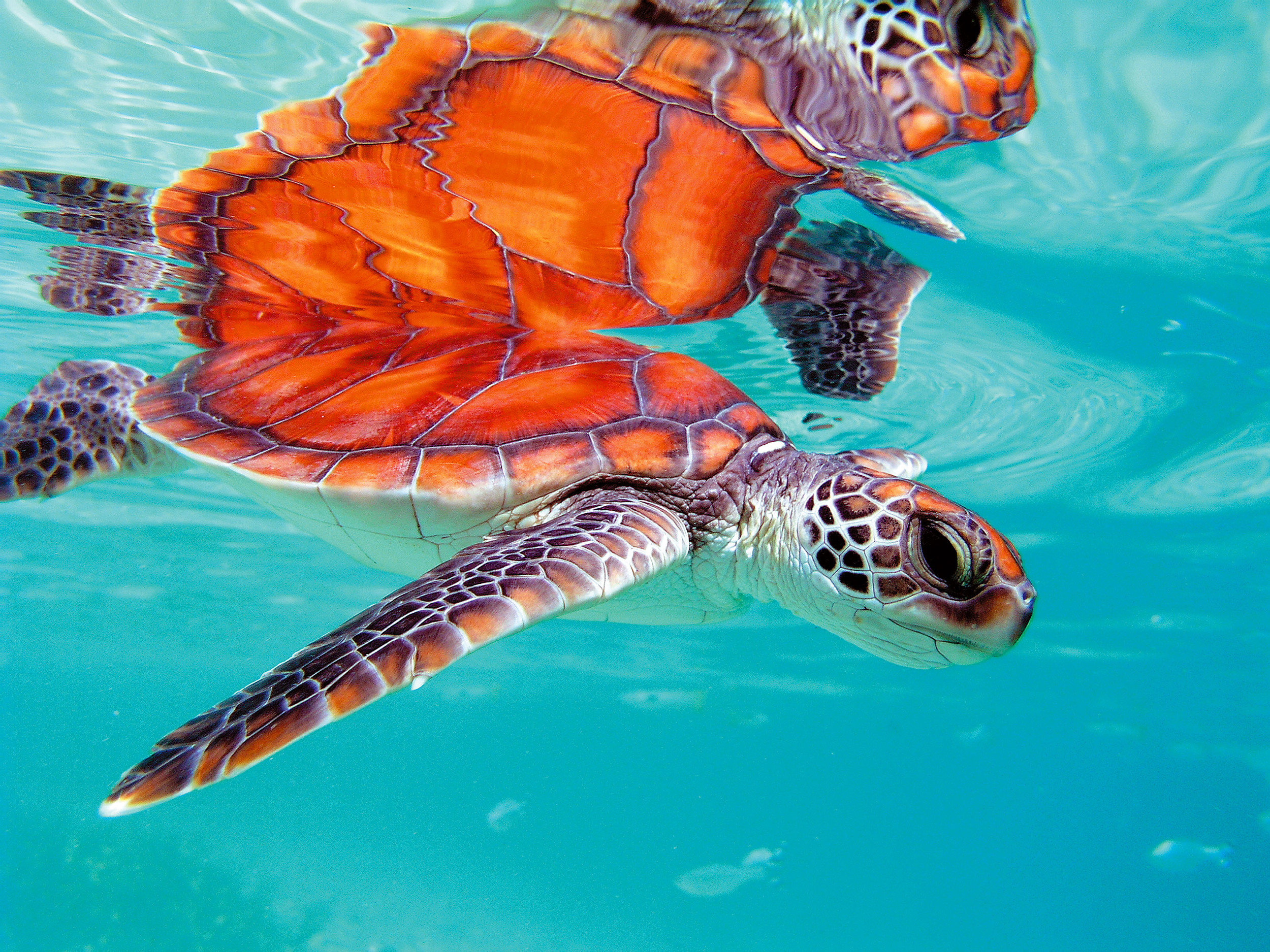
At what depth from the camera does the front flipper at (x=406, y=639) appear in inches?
62.9

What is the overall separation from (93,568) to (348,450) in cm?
1892

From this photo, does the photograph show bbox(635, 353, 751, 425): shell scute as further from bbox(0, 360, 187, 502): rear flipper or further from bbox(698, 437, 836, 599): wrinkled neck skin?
bbox(0, 360, 187, 502): rear flipper

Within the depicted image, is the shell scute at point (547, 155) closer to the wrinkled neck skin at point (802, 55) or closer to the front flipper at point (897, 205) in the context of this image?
the wrinkled neck skin at point (802, 55)

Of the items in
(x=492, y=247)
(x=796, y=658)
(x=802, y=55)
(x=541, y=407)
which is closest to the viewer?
(x=802, y=55)

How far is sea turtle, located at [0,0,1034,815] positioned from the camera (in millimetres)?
2301

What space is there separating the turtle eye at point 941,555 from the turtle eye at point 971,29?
2.00 meters

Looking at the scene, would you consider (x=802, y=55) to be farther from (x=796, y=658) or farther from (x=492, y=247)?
(x=796, y=658)

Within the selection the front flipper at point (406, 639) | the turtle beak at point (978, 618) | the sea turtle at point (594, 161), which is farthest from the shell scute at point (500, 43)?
the turtle beak at point (978, 618)

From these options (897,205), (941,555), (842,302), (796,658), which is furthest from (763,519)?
(796,658)

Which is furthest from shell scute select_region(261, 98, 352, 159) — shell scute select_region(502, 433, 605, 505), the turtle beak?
the turtle beak

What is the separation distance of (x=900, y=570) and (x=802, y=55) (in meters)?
2.25

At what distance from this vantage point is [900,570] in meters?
2.65

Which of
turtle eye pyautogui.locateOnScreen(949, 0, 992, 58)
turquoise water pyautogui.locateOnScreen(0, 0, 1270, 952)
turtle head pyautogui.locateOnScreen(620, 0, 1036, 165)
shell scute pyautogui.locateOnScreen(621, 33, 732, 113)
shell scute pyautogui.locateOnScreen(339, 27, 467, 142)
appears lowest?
turquoise water pyautogui.locateOnScreen(0, 0, 1270, 952)

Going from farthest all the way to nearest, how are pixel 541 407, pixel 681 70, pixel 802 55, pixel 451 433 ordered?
1. pixel 541 407
2. pixel 451 433
3. pixel 681 70
4. pixel 802 55
